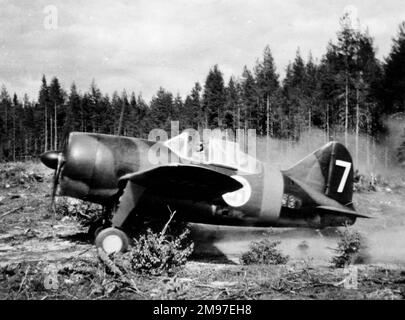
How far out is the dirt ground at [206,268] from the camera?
4574mm

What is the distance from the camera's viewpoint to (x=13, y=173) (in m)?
17.0

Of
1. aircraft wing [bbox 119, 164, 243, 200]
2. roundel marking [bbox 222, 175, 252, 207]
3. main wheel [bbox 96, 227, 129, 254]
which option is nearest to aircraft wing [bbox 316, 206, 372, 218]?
roundel marking [bbox 222, 175, 252, 207]

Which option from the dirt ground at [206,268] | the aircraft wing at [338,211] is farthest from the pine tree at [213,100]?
the aircraft wing at [338,211]

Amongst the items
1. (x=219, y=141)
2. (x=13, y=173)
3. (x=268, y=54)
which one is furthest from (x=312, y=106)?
(x=219, y=141)

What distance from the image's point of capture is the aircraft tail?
28.0 feet

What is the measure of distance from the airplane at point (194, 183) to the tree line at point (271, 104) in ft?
4.30

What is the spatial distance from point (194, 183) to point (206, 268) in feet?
4.74

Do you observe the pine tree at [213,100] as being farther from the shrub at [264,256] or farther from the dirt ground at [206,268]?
the shrub at [264,256]

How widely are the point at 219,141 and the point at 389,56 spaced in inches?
1178

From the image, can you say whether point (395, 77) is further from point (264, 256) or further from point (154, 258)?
point (154, 258)

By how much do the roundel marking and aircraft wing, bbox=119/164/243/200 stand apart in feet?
1.75

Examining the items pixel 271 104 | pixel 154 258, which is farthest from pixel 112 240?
pixel 271 104
